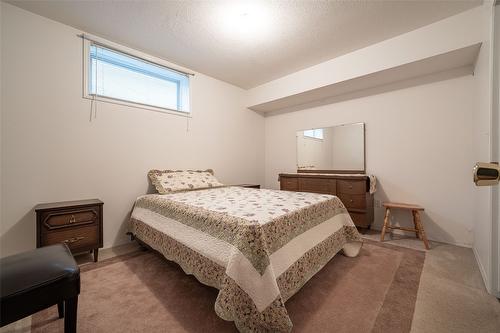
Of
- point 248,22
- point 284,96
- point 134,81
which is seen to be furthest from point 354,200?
point 134,81

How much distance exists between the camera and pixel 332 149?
3715 mm

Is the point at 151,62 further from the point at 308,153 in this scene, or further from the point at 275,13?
the point at 308,153

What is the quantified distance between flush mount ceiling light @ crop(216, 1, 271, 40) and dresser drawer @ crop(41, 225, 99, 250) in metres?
2.60

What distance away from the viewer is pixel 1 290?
88 cm

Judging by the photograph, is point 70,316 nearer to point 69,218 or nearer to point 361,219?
point 69,218

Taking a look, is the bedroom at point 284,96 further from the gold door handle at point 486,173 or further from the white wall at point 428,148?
the gold door handle at point 486,173

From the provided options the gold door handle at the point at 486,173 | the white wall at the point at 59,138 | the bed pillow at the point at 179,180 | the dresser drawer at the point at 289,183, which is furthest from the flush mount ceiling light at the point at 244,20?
the dresser drawer at the point at 289,183

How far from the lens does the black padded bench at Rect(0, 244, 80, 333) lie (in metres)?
0.90

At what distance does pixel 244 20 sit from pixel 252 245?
2.31 m

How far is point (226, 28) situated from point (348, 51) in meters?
1.72

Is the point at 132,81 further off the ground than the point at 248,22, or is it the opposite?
the point at 248,22

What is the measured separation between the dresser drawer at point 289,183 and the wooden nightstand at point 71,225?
2825 mm

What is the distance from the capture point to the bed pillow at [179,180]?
276 cm

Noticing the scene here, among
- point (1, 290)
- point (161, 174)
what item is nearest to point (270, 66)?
point (161, 174)
